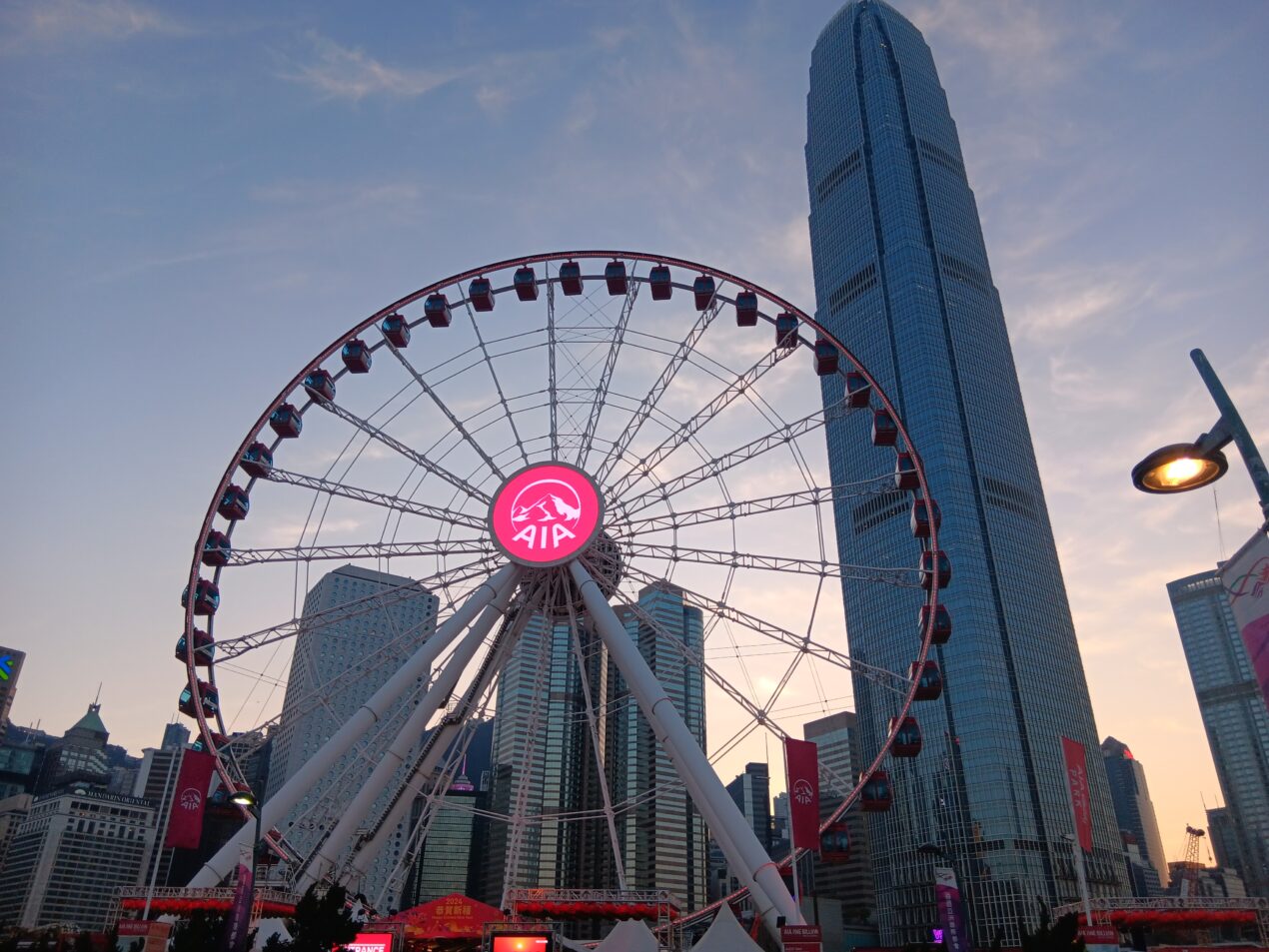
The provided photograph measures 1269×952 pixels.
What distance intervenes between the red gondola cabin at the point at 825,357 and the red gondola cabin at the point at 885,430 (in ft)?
7.86

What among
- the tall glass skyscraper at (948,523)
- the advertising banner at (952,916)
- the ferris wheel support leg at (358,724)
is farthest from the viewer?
the tall glass skyscraper at (948,523)

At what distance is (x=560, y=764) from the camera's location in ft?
617

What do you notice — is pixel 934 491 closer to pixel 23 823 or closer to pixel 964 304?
pixel 964 304

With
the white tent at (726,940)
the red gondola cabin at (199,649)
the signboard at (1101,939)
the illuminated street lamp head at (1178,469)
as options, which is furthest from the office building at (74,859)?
the illuminated street lamp head at (1178,469)

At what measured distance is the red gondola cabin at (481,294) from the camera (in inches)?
1387

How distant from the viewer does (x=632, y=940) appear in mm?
26969

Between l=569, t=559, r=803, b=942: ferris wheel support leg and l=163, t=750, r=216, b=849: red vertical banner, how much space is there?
477 inches

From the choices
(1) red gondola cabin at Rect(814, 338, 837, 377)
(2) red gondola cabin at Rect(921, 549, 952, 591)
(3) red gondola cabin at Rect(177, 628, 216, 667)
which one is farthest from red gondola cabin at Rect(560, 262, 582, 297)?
(3) red gondola cabin at Rect(177, 628, 216, 667)

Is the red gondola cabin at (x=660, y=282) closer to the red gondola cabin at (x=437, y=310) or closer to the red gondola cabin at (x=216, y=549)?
the red gondola cabin at (x=437, y=310)

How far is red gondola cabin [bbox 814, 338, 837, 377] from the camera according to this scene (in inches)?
1352

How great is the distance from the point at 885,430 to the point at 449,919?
1065 inches

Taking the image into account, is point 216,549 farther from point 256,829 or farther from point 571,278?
point 571,278

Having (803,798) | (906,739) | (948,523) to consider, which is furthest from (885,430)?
(948,523)

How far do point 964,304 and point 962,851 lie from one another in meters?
70.8
